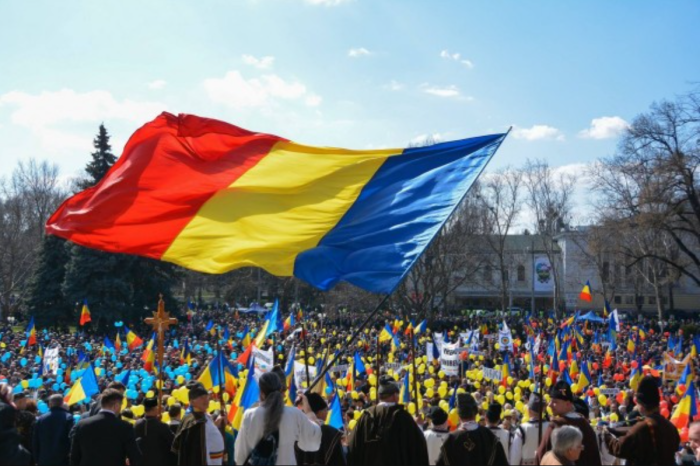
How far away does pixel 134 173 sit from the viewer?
730 centimetres

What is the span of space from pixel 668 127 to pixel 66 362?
1230 inches

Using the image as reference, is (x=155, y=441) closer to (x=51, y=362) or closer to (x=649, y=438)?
(x=649, y=438)

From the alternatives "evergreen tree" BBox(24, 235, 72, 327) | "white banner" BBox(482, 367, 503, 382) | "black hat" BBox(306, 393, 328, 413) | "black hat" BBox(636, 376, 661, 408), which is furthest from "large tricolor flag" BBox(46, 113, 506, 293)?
"evergreen tree" BBox(24, 235, 72, 327)

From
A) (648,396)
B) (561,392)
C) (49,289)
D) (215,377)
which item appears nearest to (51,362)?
(215,377)

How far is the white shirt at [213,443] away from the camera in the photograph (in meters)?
5.70

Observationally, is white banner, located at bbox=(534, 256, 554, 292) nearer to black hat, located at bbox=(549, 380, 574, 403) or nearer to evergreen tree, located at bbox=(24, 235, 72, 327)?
evergreen tree, located at bbox=(24, 235, 72, 327)

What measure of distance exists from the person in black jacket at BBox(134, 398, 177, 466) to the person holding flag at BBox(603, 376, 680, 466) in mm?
3914

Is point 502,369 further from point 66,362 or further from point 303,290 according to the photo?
point 303,290

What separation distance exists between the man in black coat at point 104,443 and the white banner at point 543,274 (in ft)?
218

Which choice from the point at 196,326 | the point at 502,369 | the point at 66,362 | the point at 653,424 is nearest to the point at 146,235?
the point at 653,424

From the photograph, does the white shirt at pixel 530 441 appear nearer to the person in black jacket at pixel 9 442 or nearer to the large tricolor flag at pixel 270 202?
the large tricolor flag at pixel 270 202

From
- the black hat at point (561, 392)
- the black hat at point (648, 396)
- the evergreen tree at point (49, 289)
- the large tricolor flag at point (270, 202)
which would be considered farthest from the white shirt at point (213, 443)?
the evergreen tree at point (49, 289)

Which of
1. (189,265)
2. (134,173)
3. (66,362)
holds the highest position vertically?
(134,173)

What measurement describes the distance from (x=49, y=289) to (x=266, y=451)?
4100cm
